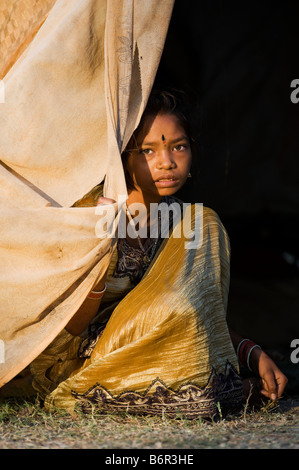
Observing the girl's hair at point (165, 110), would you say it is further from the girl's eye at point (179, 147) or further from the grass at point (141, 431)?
the grass at point (141, 431)

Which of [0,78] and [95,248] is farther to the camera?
[0,78]

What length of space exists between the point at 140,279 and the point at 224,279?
318mm

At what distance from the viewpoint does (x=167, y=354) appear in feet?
6.31

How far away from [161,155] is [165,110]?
0.54ft

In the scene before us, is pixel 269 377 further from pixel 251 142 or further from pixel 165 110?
pixel 251 142

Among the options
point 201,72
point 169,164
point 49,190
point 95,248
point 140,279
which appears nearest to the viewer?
point 95,248

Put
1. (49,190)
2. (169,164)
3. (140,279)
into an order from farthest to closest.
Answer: (140,279)
(169,164)
(49,190)

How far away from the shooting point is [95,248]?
1869 millimetres

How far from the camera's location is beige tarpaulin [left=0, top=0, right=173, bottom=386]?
189cm

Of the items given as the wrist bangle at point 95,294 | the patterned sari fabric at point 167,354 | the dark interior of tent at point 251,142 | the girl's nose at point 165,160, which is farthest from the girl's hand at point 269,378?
the dark interior of tent at point 251,142

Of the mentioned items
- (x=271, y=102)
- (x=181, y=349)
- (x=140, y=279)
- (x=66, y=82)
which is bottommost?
(x=181, y=349)

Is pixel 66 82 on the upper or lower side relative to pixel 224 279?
upper

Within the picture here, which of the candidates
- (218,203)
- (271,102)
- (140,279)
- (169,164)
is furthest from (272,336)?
(169,164)

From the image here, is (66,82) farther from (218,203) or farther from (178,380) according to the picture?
(218,203)
